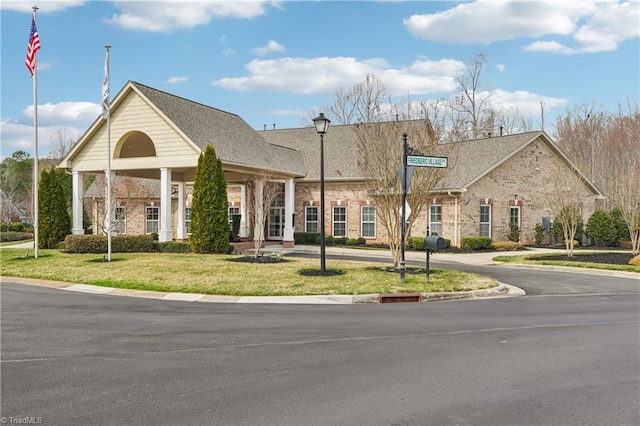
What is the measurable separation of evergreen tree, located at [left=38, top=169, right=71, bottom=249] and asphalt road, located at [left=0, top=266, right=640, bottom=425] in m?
14.1

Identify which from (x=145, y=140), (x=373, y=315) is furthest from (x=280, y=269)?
(x=145, y=140)

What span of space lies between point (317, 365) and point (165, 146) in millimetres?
18768

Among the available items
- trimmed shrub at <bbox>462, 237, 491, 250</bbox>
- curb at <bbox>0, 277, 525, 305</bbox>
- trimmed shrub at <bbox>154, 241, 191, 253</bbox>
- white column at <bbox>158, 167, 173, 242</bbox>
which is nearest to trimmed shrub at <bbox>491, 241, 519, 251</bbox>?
trimmed shrub at <bbox>462, 237, 491, 250</bbox>

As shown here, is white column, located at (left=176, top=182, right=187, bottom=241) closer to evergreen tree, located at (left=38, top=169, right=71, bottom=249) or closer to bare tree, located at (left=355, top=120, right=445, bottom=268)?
evergreen tree, located at (left=38, top=169, right=71, bottom=249)

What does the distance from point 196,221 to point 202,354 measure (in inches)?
606

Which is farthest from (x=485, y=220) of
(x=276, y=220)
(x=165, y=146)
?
(x=165, y=146)

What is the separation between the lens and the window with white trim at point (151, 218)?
35844 mm

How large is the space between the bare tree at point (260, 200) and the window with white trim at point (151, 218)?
850 centimetres

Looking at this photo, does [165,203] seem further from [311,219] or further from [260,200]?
[311,219]

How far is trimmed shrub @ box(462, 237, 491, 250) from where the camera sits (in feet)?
87.0

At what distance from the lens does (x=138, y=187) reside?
34250 millimetres

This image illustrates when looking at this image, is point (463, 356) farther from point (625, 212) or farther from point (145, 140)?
point (145, 140)

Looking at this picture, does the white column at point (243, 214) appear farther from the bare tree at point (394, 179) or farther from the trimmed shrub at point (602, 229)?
the trimmed shrub at point (602, 229)

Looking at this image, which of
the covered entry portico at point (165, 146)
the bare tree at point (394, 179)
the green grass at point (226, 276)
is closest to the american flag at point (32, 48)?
the covered entry portico at point (165, 146)
